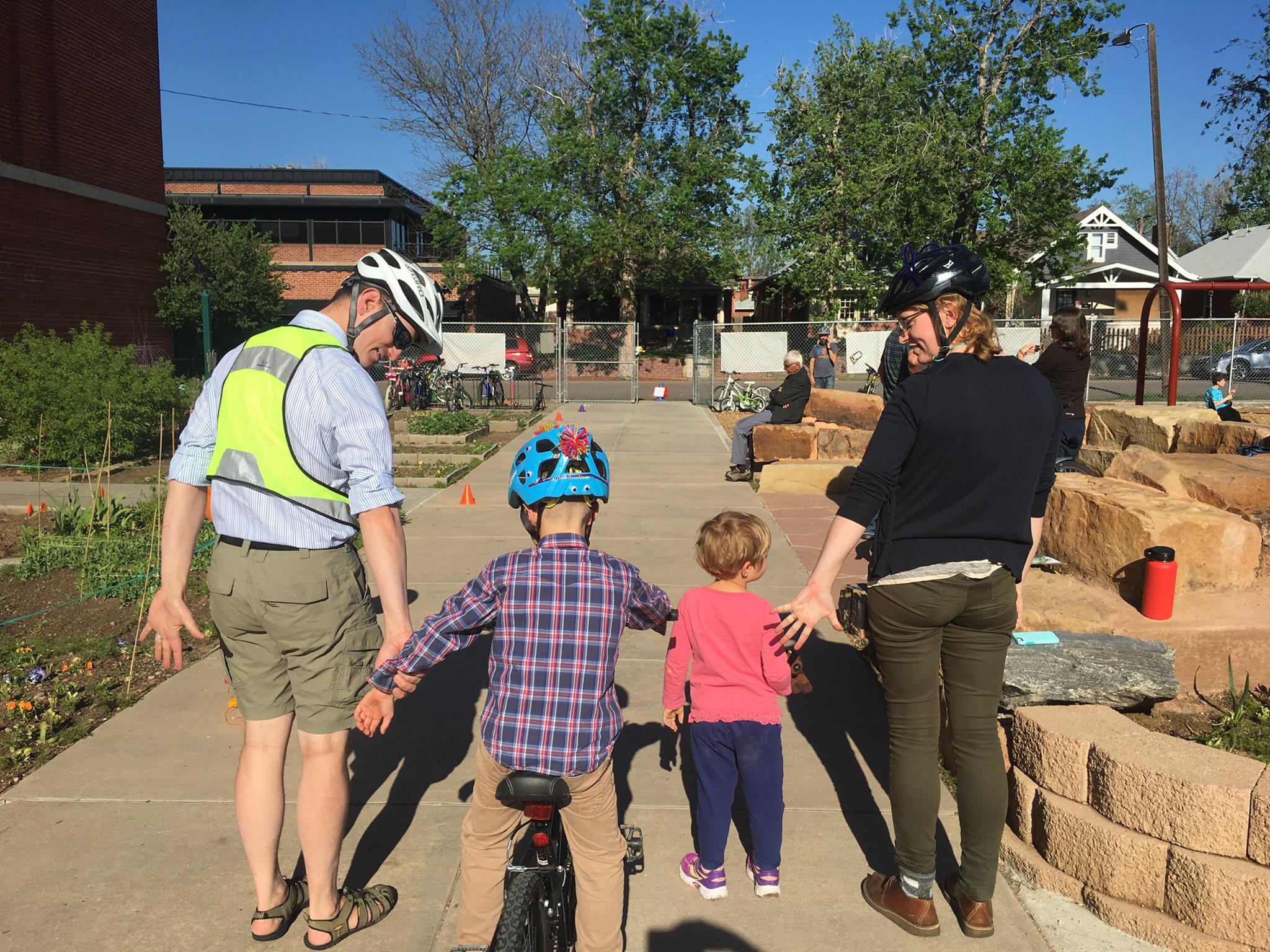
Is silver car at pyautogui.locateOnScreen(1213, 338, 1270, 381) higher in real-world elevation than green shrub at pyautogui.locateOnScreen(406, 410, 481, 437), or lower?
higher

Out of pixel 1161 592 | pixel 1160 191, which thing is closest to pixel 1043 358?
pixel 1161 592

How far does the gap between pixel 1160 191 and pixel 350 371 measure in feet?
93.2

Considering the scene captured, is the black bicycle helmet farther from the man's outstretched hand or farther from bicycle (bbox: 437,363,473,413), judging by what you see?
bicycle (bbox: 437,363,473,413)

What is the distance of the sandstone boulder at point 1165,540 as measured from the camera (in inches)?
193

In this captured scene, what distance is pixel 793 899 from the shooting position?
3.18 m

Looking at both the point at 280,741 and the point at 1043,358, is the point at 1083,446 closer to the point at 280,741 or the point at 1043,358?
the point at 1043,358

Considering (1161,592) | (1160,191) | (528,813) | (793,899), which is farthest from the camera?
(1160,191)

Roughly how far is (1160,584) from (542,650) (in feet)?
11.5

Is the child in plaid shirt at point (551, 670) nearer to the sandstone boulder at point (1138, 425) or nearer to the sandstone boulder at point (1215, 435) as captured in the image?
the sandstone boulder at point (1215, 435)

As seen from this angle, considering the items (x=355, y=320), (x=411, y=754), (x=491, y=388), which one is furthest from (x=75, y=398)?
(x=491, y=388)

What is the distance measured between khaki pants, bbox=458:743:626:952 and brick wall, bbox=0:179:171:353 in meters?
19.8

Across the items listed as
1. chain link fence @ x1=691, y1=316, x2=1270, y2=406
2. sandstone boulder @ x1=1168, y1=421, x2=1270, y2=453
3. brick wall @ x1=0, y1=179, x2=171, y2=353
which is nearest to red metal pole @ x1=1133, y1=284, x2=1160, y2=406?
sandstone boulder @ x1=1168, y1=421, x2=1270, y2=453

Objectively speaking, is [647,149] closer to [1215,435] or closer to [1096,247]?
[1096,247]

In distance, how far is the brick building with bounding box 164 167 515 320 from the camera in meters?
43.1
